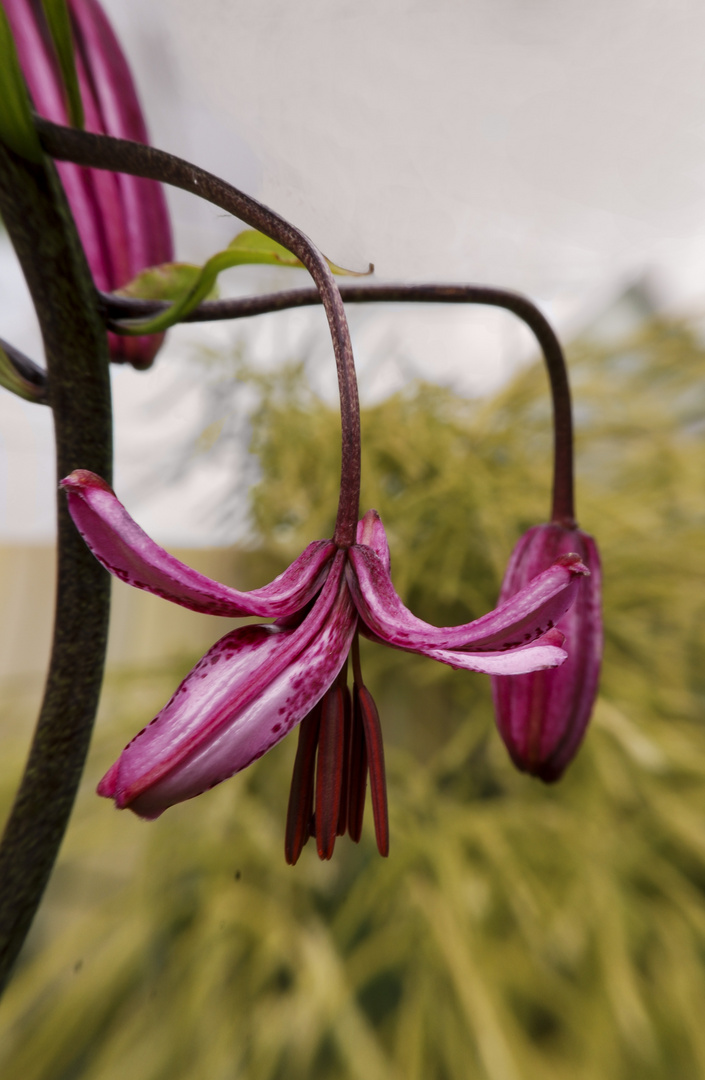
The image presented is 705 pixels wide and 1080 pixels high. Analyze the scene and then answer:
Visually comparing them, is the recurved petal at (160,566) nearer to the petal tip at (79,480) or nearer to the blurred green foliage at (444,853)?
the petal tip at (79,480)

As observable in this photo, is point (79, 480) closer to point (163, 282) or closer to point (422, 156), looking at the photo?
point (163, 282)

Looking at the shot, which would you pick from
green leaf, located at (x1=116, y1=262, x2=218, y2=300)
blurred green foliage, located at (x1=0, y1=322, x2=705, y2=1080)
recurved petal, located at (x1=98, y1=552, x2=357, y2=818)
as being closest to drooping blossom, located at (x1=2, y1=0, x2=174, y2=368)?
green leaf, located at (x1=116, y1=262, x2=218, y2=300)

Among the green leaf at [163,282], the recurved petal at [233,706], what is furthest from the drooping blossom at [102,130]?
the recurved petal at [233,706]

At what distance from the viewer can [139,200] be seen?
0.19 m

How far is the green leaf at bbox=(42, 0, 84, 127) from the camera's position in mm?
135

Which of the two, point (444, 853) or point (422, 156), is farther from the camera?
point (444, 853)

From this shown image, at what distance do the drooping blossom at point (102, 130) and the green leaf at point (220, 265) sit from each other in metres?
0.05

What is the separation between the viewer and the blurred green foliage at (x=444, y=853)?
48cm

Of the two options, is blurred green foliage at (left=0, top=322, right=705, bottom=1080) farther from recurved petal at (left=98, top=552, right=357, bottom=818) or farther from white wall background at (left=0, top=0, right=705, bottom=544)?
recurved petal at (left=98, top=552, right=357, bottom=818)

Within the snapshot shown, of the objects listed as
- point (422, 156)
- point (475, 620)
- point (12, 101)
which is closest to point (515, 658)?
point (475, 620)

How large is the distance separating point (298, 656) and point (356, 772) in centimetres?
4

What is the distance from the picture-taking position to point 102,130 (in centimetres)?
19

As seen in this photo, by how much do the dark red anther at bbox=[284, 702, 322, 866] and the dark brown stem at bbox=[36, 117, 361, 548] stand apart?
0.04 meters

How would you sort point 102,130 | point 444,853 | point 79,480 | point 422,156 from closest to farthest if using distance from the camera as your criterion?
point 79,480
point 102,130
point 422,156
point 444,853
